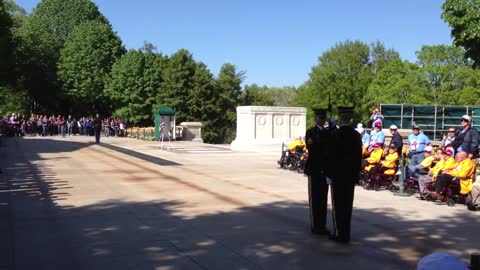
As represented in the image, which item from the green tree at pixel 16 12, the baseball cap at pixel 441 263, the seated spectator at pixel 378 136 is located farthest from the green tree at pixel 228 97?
the baseball cap at pixel 441 263

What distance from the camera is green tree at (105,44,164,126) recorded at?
183 ft

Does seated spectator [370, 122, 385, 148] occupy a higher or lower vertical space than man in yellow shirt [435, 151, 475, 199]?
higher

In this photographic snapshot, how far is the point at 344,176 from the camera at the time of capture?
781cm

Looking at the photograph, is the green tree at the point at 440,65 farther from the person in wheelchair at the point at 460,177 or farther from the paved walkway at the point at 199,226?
the person in wheelchair at the point at 460,177

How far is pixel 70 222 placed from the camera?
29.2ft

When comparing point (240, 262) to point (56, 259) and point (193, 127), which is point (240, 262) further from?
point (193, 127)

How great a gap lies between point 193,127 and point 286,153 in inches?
786

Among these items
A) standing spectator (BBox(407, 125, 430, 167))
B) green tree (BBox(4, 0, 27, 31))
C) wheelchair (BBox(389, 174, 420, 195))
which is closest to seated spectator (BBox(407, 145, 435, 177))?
wheelchair (BBox(389, 174, 420, 195))

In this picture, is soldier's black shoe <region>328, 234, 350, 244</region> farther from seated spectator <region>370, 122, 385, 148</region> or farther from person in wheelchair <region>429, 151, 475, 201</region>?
seated spectator <region>370, 122, 385, 148</region>

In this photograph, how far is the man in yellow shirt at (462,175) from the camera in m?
10.9

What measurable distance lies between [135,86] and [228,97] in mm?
16614

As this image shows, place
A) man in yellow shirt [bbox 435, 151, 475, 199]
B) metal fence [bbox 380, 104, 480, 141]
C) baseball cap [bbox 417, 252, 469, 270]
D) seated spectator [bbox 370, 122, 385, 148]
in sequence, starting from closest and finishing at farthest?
baseball cap [bbox 417, 252, 469, 270], man in yellow shirt [bbox 435, 151, 475, 199], seated spectator [bbox 370, 122, 385, 148], metal fence [bbox 380, 104, 480, 141]

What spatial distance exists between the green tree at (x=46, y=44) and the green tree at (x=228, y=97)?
1845cm

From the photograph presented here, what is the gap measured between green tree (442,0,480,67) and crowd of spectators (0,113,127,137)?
30018mm
